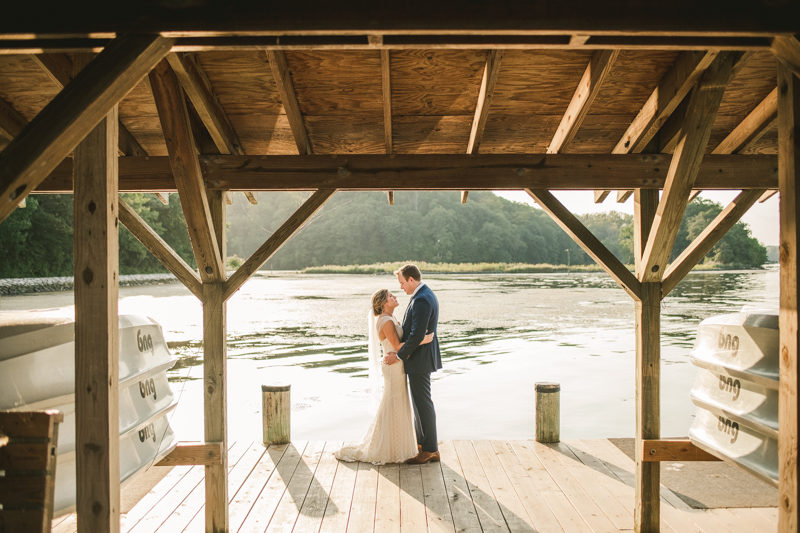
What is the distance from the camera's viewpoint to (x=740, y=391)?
2.92 metres

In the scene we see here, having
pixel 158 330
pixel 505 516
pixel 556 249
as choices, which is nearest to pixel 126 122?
pixel 158 330

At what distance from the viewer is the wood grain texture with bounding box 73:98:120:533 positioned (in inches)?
84.8

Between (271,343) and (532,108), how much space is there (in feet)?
55.1

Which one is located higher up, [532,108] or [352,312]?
[532,108]

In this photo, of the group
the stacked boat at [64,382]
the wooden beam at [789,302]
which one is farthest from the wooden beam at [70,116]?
the wooden beam at [789,302]

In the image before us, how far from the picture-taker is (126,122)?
13.9 ft

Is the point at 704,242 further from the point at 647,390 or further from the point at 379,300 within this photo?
the point at 379,300

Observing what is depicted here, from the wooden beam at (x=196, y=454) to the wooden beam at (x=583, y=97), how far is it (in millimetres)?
3263

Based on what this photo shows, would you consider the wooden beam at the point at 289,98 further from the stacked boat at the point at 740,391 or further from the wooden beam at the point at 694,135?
the stacked boat at the point at 740,391

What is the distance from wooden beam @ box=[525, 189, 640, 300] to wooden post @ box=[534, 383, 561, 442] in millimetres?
2204

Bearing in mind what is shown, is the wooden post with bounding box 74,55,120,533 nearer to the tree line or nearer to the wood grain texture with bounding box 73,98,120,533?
the wood grain texture with bounding box 73,98,120,533

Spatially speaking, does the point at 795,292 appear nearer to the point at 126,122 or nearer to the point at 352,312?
the point at 126,122

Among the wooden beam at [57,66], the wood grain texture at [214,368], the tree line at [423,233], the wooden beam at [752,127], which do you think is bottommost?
the wood grain texture at [214,368]

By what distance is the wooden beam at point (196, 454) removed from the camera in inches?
149
